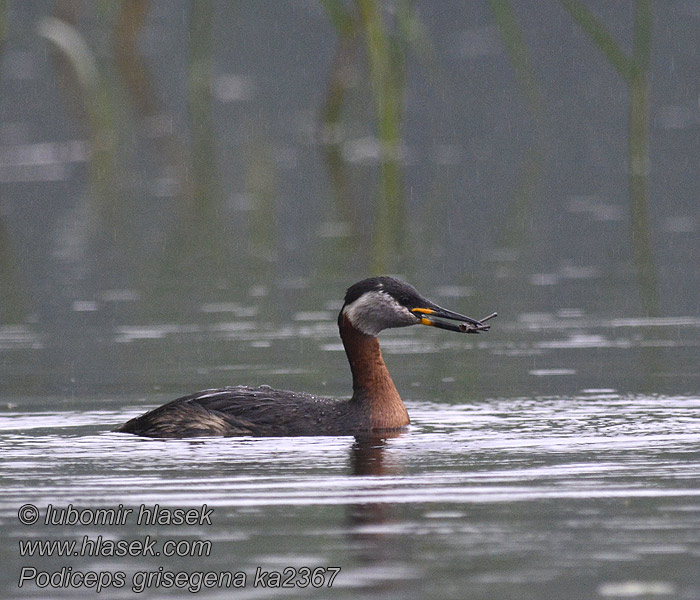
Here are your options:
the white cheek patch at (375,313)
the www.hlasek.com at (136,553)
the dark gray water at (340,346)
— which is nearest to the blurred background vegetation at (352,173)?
the dark gray water at (340,346)

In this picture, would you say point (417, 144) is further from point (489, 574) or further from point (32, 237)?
point (489, 574)

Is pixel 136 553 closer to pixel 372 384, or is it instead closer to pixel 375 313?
pixel 372 384

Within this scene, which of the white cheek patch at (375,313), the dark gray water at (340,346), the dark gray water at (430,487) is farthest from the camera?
the white cheek patch at (375,313)

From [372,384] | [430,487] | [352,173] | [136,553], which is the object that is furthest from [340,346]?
[352,173]

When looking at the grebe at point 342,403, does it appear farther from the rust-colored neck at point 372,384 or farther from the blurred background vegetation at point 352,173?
the blurred background vegetation at point 352,173

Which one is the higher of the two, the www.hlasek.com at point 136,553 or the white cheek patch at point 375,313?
the white cheek patch at point 375,313

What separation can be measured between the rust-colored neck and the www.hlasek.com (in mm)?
2857

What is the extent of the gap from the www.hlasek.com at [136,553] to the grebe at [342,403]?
241 centimetres

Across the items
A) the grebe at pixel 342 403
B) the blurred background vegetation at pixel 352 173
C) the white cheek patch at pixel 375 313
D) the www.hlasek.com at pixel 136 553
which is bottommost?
the www.hlasek.com at pixel 136 553

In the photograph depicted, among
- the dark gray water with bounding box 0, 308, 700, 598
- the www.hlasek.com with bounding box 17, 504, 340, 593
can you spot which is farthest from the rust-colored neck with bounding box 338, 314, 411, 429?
the www.hlasek.com with bounding box 17, 504, 340, 593

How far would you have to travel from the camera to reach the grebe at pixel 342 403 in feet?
36.6

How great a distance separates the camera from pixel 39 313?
1675cm

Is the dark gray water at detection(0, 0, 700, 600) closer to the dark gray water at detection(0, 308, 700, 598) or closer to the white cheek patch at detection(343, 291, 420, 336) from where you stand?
the dark gray water at detection(0, 308, 700, 598)

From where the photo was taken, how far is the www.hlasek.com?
7254 millimetres
